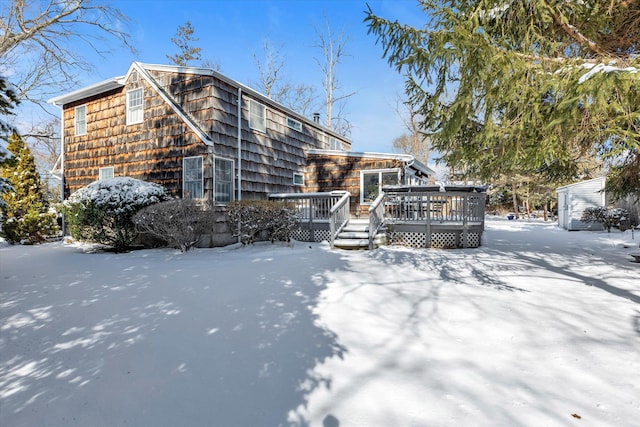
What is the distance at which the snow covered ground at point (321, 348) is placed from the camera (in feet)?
6.96

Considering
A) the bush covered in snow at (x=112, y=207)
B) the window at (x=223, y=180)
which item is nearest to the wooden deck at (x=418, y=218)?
the window at (x=223, y=180)

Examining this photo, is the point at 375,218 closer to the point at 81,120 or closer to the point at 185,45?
the point at 81,120

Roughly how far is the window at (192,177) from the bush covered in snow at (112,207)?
0.80 metres

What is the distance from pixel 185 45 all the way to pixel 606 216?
29.2m

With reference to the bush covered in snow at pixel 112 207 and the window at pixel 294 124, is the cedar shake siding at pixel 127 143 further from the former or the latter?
the window at pixel 294 124

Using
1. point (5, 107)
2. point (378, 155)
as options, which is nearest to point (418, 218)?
point (378, 155)

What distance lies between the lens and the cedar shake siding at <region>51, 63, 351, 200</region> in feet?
31.5

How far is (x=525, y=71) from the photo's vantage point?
410cm

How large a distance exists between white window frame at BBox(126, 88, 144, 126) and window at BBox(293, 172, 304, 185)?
5899mm

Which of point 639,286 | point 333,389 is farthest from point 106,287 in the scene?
point 639,286

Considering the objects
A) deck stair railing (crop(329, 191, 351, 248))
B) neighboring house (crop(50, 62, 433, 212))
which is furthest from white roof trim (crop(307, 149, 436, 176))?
deck stair railing (crop(329, 191, 351, 248))

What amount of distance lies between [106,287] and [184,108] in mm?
6830

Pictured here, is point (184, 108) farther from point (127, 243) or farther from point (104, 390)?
point (104, 390)

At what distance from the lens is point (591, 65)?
360 centimetres
